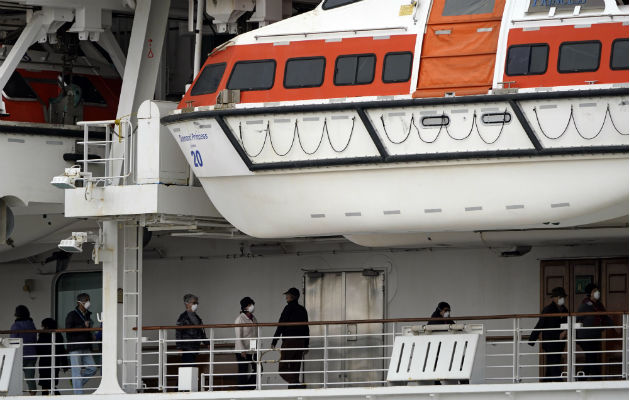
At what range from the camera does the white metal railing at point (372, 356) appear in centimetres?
2191

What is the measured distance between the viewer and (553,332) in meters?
22.9

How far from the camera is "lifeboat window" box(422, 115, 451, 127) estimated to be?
2097 cm

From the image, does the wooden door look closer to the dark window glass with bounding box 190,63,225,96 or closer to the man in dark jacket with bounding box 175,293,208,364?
the man in dark jacket with bounding box 175,293,208,364

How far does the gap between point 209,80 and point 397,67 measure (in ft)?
8.11

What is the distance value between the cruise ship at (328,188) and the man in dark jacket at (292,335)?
0.04 meters

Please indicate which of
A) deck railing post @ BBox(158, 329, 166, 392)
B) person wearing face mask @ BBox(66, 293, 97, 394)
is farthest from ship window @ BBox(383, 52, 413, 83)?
person wearing face mask @ BBox(66, 293, 97, 394)

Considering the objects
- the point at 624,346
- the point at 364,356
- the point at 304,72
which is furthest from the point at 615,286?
the point at 304,72

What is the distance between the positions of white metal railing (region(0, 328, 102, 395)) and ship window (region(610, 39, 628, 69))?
25.0 ft

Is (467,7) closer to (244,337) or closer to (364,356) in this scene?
(244,337)

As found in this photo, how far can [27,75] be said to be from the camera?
26.0 meters

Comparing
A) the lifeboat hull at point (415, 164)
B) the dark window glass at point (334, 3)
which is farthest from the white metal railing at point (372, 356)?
the dark window glass at point (334, 3)

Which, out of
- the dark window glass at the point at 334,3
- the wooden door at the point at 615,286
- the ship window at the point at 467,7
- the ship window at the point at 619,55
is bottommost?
the wooden door at the point at 615,286

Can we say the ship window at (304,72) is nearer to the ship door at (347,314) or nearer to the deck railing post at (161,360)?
the deck railing post at (161,360)

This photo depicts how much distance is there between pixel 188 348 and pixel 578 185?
660cm
